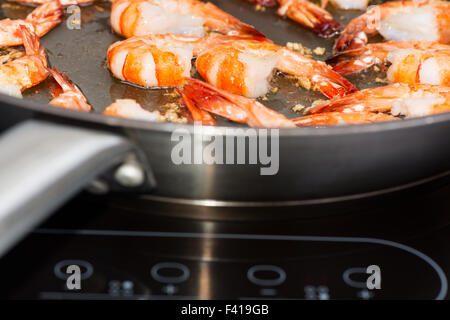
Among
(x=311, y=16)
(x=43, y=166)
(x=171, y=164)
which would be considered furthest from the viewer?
(x=311, y=16)

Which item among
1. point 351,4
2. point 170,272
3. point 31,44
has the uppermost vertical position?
point 351,4

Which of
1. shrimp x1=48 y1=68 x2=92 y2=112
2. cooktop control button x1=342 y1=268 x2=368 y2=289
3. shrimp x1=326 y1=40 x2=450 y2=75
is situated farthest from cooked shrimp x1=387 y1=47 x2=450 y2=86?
shrimp x1=48 y1=68 x2=92 y2=112

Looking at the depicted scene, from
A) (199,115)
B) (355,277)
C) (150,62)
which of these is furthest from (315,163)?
(150,62)

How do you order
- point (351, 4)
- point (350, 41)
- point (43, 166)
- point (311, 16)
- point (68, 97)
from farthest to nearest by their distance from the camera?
point (351, 4)
point (311, 16)
point (350, 41)
point (68, 97)
point (43, 166)

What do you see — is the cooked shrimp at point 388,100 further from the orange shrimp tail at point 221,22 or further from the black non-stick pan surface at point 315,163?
the orange shrimp tail at point 221,22

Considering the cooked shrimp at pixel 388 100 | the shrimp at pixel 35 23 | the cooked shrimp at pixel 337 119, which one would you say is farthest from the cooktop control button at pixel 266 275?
the shrimp at pixel 35 23

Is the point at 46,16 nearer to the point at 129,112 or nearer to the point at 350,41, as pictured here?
the point at 129,112

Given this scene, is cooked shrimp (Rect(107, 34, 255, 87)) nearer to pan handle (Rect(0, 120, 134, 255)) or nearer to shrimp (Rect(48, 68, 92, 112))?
shrimp (Rect(48, 68, 92, 112))
